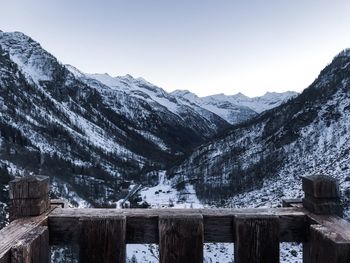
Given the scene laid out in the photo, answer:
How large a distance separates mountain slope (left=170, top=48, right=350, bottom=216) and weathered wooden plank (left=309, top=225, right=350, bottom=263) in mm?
36974

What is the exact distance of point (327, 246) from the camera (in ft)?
9.21

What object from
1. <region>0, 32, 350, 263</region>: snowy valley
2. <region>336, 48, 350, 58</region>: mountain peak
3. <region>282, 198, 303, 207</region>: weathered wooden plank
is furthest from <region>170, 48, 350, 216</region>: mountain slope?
<region>282, 198, 303, 207</region>: weathered wooden plank

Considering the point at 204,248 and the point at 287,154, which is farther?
the point at 287,154

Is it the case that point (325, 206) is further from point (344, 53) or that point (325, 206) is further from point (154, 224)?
point (344, 53)

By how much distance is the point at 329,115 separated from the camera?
71.9 metres

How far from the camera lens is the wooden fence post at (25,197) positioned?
3.27 m

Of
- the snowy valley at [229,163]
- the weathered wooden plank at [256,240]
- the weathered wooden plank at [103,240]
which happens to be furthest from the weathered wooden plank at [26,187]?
the snowy valley at [229,163]

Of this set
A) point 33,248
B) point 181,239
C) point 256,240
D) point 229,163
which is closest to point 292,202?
point 256,240

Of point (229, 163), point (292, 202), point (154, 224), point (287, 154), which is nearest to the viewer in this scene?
point (154, 224)

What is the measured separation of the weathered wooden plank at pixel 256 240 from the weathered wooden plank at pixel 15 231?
1380 mm

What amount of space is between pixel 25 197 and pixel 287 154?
232ft

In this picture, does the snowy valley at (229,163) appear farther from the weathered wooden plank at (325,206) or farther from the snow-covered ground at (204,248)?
the weathered wooden plank at (325,206)

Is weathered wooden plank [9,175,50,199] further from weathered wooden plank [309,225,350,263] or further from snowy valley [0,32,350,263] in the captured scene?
snowy valley [0,32,350,263]

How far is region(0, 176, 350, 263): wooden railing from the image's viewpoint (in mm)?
2939
